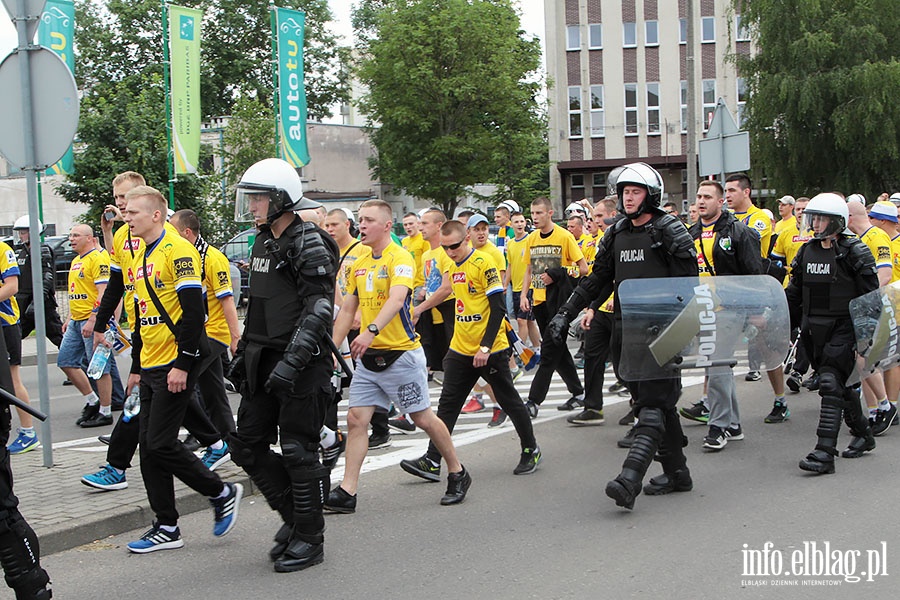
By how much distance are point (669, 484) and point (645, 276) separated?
1.35 m

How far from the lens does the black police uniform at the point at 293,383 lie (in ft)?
16.4

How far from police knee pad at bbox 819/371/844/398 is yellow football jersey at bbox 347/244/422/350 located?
2.81 meters

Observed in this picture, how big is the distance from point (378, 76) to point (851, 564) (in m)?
35.1

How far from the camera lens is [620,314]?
6.20 m

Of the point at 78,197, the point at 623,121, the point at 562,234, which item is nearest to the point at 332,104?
the point at 623,121

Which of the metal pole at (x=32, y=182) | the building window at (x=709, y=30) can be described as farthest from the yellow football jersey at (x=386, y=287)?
the building window at (x=709, y=30)

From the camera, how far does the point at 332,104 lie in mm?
56000

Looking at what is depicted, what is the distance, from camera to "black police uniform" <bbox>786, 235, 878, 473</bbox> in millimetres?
6770

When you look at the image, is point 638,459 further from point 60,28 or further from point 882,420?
point 60,28

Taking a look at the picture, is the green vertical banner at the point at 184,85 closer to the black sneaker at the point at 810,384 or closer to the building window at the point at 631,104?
the black sneaker at the point at 810,384

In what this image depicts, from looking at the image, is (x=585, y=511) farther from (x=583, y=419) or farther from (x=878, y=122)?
(x=878, y=122)

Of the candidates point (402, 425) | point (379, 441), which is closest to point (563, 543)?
point (379, 441)

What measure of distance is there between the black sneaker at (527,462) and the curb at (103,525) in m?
2.17

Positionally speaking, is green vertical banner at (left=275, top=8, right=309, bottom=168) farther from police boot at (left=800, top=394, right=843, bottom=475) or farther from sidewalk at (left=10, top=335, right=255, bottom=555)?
police boot at (left=800, top=394, right=843, bottom=475)
